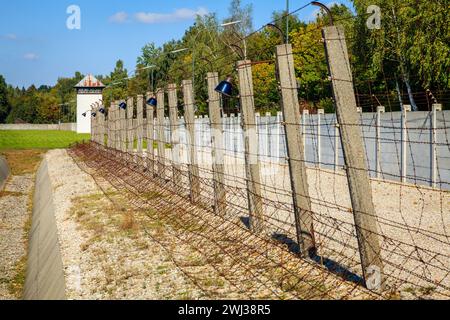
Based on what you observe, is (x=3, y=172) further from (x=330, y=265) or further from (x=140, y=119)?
(x=330, y=265)

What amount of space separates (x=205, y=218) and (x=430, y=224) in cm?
470

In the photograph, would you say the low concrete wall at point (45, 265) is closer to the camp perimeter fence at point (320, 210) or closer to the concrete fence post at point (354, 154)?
the camp perimeter fence at point (320, 210)

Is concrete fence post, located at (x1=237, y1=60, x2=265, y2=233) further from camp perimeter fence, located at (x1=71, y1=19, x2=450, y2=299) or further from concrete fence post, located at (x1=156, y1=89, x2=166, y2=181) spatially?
concrete fence post, located at (x1=156, y1=89, x2=166, y2=181)

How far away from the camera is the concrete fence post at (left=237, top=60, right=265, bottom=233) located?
9523mm

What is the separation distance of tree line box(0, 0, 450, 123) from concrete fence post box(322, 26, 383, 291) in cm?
22

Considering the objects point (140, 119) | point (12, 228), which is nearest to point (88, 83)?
point (140, 119)

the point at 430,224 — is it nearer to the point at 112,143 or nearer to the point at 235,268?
the point at 235,268

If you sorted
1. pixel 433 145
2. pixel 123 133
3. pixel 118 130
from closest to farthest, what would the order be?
pixel 433 145 → pixel 123 133 → pixel 118 130

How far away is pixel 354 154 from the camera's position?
6504 mm

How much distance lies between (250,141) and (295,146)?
1.86 m

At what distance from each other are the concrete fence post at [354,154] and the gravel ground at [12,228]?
8.10 meters

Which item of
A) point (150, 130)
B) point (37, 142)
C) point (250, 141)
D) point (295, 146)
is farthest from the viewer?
point (37, 142)

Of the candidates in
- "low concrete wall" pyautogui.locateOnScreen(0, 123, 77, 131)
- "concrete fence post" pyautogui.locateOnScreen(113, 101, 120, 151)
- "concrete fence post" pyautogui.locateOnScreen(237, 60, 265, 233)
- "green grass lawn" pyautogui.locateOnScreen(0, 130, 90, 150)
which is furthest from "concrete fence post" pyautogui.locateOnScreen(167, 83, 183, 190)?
"low concrete wall" pyautogui.locateOnScreen(0, 123, 77, 131)
